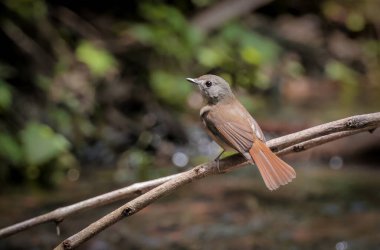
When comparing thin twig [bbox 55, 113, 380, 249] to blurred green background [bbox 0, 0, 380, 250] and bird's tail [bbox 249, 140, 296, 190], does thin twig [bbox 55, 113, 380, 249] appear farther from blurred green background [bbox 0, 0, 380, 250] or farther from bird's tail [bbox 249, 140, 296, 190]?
blurred green background [bbox 0, 0, 380, 250]

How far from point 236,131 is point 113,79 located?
4412 millimetres

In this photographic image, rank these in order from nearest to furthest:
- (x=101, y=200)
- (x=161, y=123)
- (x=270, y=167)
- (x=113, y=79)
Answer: (x=101, y=200) < (x=270, y=167) < (x=161, y=123) < (x=113, y=79)

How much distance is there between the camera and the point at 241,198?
18.2ft

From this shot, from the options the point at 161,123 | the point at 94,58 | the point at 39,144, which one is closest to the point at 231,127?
the point at 39,144

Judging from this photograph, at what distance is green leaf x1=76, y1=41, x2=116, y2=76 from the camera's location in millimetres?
6504

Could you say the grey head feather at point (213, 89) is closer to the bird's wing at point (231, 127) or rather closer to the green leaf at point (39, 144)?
the bird's wing at point (231, 127)

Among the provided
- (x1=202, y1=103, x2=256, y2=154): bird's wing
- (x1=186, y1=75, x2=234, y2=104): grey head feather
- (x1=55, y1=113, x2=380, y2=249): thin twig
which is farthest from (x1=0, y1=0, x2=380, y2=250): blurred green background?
(x1=55, y1=113, x2=380, y2=249): thin twig

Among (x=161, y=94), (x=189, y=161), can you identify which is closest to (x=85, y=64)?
(x=161, y=94)

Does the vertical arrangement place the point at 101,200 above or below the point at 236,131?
below

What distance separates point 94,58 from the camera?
6512 millimetres

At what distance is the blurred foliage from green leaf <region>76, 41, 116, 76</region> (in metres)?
0.01

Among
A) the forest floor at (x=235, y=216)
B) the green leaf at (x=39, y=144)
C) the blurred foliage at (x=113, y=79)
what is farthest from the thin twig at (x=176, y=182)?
the green leaf at (x=39, y=144)

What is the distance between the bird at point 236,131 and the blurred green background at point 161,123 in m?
1.41

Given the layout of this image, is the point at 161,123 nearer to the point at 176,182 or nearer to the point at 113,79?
the point at 113,79
